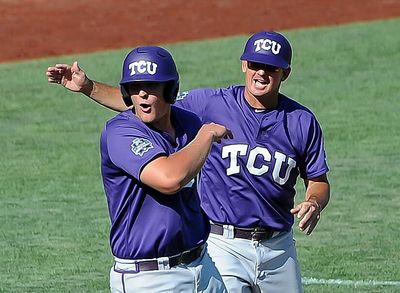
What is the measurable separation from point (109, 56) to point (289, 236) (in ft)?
37.9

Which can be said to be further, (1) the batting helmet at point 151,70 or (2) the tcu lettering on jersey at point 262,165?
(2) the tcu lettering on jersey at point 262,165

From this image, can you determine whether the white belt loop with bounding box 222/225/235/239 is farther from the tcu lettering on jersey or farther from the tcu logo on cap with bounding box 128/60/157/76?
the tcu logo on cap with bounding box 128/60/157/76

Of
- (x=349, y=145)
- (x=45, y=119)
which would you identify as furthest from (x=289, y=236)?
(x=45, y=119)

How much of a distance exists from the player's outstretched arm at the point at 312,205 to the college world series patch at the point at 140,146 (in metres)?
0.97

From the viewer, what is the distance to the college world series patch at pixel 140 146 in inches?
197

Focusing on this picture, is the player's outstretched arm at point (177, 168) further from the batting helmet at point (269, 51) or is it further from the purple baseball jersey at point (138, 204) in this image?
the batting helmet at point (269, 51)

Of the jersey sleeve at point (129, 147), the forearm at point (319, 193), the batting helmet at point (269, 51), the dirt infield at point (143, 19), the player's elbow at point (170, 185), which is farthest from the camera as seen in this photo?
the dirt infield at point (143, 19)

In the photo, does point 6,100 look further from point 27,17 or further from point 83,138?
point 27,17

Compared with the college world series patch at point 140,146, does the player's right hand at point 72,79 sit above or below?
above

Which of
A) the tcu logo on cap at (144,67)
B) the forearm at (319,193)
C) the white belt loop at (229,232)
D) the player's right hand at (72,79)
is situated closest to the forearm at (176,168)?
the tcu logo on cap at (144,67)

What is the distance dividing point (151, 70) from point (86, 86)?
1.18 m

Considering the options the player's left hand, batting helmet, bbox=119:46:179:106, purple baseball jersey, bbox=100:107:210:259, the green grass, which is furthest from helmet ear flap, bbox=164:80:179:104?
the green grass

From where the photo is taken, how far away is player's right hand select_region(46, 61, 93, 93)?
615 cm

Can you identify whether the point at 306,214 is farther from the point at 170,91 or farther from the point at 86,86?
the point at 86,86
